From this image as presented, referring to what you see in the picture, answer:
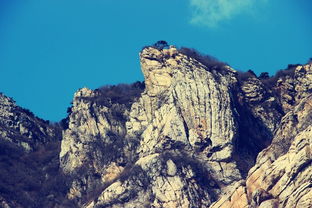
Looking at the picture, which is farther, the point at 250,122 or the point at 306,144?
the point at 250,122

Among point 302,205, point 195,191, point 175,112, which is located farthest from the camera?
point 175,112

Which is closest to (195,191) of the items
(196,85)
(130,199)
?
(130,199)

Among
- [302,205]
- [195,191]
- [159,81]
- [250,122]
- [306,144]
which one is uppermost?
[159,81]

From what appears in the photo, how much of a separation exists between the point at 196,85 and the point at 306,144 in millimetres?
53313

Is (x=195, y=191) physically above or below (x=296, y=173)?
above

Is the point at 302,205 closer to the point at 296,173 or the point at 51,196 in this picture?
the point at 296,173

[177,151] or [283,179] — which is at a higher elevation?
[177,151]

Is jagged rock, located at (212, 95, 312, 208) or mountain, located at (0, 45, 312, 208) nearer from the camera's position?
jagged rock, located at (212, 95, 312, 208)

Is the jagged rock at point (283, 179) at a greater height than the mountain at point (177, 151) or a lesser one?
lesser

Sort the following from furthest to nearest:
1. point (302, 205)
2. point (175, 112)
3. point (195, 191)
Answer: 1. point (175, 112)
2. point (195, 191)
3. point (302, 205)

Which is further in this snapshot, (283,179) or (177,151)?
(177,151)

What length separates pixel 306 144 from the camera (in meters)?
141

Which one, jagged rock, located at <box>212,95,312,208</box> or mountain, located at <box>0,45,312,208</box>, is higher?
mountain, located at <box>0,45,312,208</box>

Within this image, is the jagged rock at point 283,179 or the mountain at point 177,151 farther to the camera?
the mountain at point 177,151
